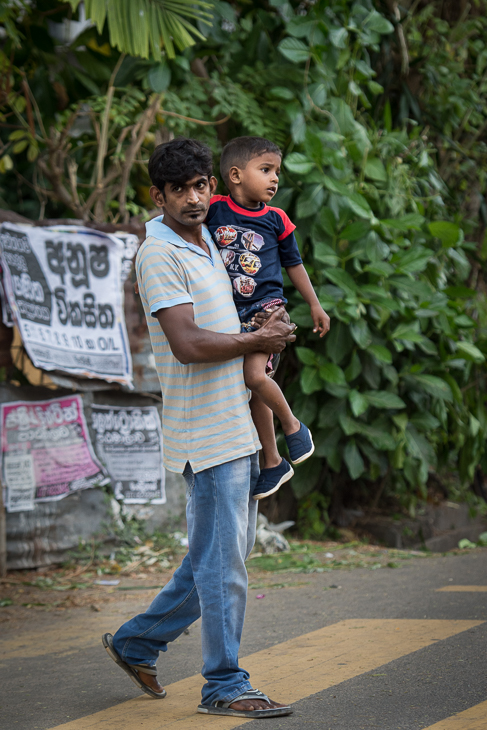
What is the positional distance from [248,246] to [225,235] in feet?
0.29

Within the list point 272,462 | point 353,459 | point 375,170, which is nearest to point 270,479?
point 272,462

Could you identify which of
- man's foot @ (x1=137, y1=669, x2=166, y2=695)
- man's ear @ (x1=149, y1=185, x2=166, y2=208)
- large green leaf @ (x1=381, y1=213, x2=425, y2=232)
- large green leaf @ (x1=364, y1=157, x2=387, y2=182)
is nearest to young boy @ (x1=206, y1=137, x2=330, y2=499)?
man's ear @ (x1=149, y1=185, x2=166, y2=208)

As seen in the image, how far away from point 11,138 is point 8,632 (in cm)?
330

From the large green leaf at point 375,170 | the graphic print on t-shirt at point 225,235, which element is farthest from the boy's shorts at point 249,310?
the large green leaf at point 375,170

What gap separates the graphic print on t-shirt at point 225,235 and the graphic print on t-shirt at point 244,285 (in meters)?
0.13

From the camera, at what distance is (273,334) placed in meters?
2.70

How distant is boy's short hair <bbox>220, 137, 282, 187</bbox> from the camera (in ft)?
9.43

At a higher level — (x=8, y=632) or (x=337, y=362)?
(x=337, y=362)

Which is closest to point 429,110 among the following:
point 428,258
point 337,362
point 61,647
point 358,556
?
point 428,258

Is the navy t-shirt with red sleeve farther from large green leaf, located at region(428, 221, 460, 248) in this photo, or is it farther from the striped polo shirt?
large green leaf, located at region(428, 221, 460, 248)

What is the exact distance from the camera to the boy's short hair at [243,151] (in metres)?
2.88

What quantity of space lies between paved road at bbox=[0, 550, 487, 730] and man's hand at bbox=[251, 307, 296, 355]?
1187mm

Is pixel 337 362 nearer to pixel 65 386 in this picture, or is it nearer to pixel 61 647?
pixel 65 386

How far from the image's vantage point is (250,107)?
5.61 m
